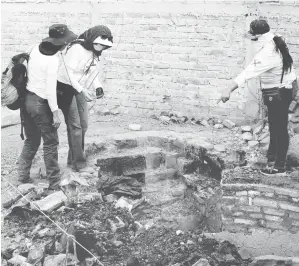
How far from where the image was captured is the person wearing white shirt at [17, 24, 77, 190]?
4289 millimetres

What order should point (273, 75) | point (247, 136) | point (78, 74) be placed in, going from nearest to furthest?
point (273, 75)
point (78, 74)
point (247, 136)

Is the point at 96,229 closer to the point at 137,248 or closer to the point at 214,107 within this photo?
the point at 137,248

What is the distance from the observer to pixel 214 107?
6855 mm

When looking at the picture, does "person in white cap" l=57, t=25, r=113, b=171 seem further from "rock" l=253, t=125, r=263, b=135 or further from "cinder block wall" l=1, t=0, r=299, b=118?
"rock" l=253, t=125, r=263, b=135

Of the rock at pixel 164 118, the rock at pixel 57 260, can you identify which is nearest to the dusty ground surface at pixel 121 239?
the rock at pixel 57 260

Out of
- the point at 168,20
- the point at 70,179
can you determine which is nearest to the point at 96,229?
the point at 70,179

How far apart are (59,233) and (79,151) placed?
1272 millimetres

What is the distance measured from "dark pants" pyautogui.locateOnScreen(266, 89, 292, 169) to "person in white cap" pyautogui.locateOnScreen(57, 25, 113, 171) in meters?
1.91

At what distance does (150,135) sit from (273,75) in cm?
228

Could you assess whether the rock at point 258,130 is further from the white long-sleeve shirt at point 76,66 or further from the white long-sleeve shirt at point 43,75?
the white long-sleeve shirt at point 43,75

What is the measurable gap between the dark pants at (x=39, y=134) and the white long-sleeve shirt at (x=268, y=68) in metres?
2.02

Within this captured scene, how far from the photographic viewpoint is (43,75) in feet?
14.2

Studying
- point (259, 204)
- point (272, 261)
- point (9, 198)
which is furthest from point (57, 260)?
point (259, 204)

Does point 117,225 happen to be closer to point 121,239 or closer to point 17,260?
point 121,239
